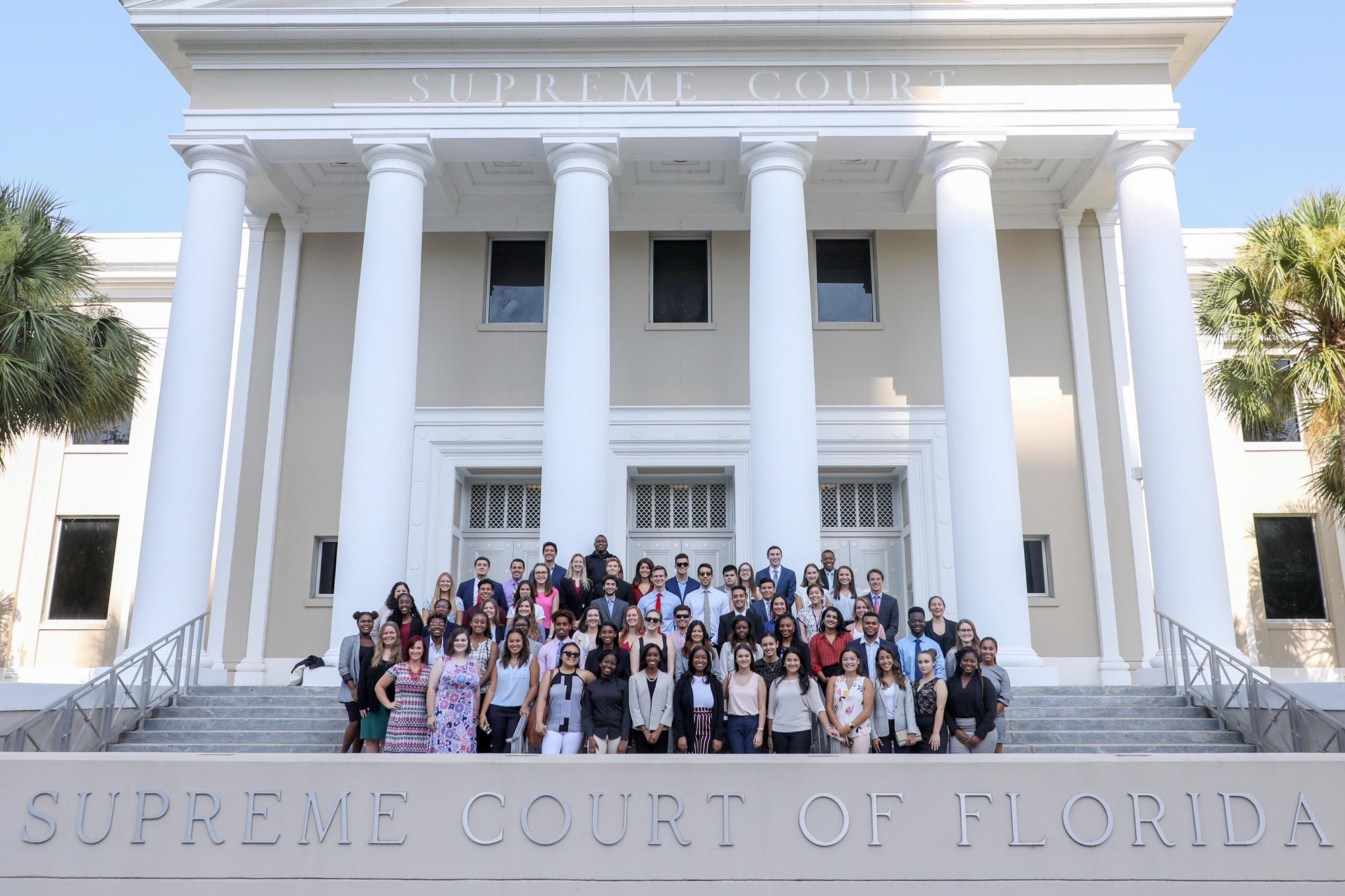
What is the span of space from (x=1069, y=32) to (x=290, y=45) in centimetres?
1122

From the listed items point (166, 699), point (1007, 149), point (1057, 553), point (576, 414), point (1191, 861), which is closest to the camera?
point (1191, 861)

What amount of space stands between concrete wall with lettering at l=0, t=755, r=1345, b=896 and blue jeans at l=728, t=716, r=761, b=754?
1.40 metres

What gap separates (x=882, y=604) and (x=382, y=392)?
24.4 feet

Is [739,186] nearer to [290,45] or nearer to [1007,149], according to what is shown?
[1007,149]

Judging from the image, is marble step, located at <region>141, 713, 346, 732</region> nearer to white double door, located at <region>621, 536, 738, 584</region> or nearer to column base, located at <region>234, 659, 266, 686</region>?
column base, located at <region>234, 659, 266, 686</region>

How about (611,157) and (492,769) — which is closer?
(492,769)

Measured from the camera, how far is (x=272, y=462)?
19.1 meters

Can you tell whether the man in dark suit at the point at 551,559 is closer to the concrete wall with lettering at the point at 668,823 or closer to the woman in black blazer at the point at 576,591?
the woman in black blazer at the point at 576,591

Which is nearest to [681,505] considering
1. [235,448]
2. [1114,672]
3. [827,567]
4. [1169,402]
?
[827,567]

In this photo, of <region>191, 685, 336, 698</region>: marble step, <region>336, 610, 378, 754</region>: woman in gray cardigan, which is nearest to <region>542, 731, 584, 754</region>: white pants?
<region>336, 610, 378, 754</region>: woman in gray cardigan

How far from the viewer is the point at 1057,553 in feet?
61.3

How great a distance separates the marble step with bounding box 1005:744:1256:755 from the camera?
11828mm

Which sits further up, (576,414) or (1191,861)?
(576,414)

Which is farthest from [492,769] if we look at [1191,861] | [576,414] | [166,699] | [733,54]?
[733,54]
